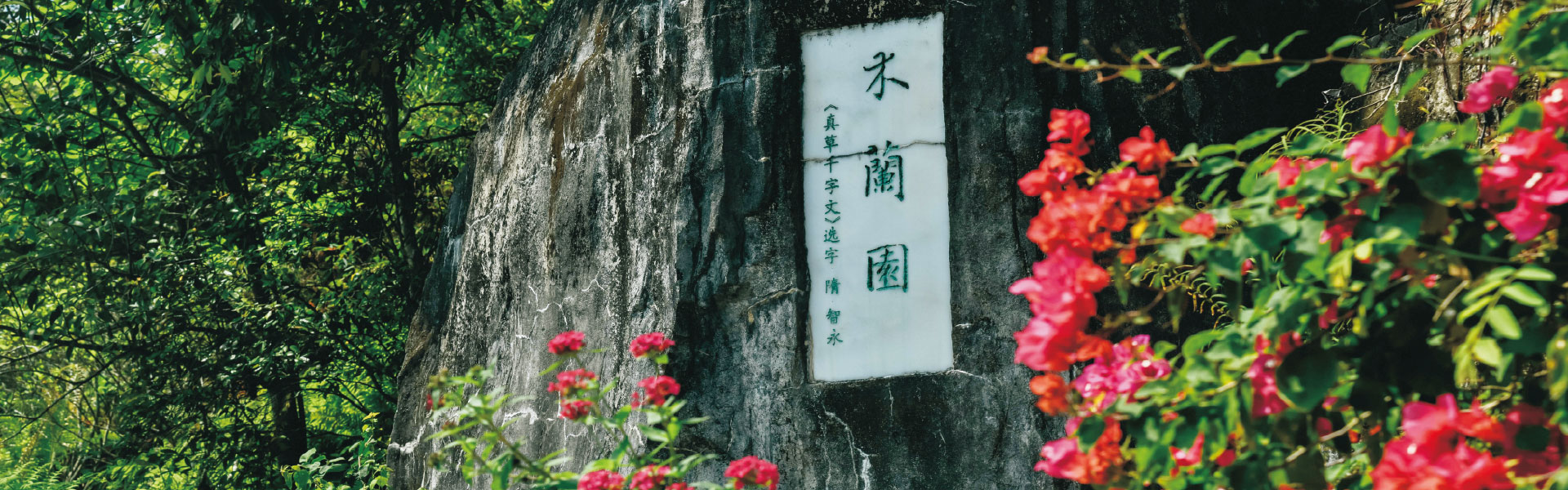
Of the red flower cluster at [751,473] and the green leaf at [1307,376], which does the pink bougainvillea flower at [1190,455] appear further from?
the red flower cluster at [751,473]

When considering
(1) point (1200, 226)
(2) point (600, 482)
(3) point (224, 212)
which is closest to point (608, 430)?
(2) point (600, 482)

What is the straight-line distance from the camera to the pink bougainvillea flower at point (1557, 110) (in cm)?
129

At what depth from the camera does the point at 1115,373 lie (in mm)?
1643

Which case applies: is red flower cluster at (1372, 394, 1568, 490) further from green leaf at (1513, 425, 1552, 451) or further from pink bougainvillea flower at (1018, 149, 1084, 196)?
pink bougainvillea flower at (1018, 149, 1084, 196)

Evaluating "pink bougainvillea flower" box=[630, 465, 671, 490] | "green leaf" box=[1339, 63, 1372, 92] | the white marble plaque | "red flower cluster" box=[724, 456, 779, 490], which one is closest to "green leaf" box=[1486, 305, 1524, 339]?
"green leaf" box=[1339, 63, 1372, 92]

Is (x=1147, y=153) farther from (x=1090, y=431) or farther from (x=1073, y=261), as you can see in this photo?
(x=1090, y=431)

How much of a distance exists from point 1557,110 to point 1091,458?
692mm

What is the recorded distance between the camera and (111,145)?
709cm

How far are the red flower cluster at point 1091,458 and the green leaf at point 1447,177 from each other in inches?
19.1

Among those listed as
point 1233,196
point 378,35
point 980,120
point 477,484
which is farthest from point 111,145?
point 1233,196

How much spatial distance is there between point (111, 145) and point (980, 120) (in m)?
6.14

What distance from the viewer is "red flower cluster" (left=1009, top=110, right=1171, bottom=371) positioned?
1.42 meters

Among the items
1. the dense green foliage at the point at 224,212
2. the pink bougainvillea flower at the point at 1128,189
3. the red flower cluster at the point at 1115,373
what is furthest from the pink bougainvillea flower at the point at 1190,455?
the dense green foliage at the point at 224,212

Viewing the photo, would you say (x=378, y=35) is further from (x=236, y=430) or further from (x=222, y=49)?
(x=236, y=430)
